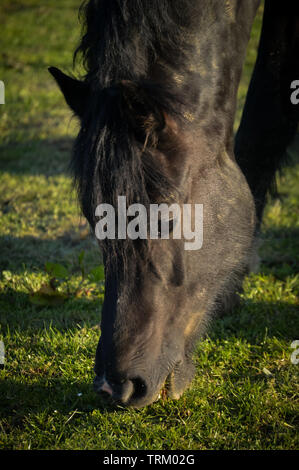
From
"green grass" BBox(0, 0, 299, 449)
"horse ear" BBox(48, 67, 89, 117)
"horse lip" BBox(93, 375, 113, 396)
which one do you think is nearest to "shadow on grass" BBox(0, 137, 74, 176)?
"green grass" BBox(0, 0, 299, 449)

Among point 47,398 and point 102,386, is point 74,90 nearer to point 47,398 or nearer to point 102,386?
point 102,386

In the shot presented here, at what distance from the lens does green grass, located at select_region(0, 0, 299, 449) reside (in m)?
2.25

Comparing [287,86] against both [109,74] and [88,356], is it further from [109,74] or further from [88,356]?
[88,356]

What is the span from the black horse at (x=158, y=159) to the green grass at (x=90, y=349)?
33cm

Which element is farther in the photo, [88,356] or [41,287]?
[41,287]

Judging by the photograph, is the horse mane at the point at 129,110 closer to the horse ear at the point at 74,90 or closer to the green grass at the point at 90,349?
the horse ear at the point at 74,90

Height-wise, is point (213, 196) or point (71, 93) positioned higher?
point (71, 93)

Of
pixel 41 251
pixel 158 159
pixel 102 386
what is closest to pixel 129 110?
pixel 158 159

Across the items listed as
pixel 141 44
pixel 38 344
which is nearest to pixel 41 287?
pixel 38 344

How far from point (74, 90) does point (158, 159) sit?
612mm

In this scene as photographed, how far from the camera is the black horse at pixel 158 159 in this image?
1.90m

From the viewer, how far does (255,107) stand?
3.29 m

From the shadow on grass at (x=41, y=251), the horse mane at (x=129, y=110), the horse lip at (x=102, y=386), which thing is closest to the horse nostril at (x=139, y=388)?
the horse lip at (x=102, y=386)

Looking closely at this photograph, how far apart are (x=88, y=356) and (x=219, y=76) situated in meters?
1.95
